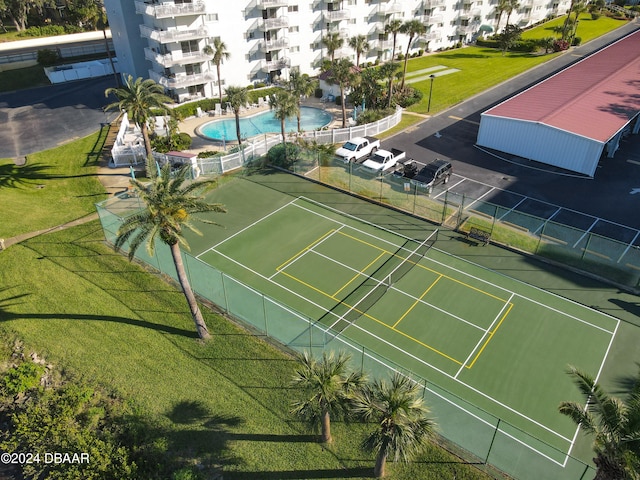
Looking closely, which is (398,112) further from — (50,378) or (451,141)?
(50,378)

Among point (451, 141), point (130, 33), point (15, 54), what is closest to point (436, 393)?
point (451, 141)

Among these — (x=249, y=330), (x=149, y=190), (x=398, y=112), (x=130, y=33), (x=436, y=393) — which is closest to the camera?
(x=436, y=393)

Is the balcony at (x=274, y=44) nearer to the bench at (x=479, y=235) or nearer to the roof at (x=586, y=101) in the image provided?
the roof at (x=586, y=101)

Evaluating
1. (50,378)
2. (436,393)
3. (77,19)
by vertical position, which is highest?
(77,19)

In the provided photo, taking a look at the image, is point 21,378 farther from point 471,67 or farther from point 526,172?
point 471,67

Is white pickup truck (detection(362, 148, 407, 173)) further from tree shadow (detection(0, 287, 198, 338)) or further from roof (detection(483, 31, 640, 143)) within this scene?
tree shadow (detection(0, 287, 198, 338))

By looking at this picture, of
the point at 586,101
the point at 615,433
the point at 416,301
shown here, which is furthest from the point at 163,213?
the point at 586,101
